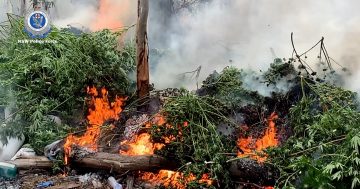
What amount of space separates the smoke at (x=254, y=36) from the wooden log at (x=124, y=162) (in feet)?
8.85

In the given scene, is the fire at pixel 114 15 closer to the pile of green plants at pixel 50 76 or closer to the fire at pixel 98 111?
the pile of green plants at pixel 50 76

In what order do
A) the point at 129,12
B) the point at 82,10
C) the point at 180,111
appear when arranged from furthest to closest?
the point at 82,10, the point at 129,12, the point at 180,111

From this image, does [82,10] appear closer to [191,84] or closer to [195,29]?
[195,29]

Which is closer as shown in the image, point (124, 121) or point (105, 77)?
point (124, 121)

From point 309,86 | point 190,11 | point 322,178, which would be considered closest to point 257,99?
point 309,86

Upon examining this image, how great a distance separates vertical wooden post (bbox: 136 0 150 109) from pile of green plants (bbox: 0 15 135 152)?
0.62 m

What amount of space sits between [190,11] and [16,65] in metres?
6.72

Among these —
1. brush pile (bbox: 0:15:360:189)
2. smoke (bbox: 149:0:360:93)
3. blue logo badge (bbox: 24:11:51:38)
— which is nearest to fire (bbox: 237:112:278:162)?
brush pile (bbox: 0:15:360:189)

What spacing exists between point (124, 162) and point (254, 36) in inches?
204

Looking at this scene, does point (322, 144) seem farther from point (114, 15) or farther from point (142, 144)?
point (114, 15)

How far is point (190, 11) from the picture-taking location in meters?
12.2

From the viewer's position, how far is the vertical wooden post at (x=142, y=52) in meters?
6.17

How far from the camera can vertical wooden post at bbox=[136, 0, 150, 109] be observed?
20.2ft

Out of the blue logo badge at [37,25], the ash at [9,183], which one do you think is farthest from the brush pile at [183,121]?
the ash at [9,183]
